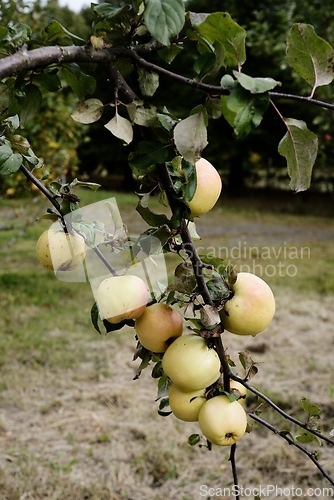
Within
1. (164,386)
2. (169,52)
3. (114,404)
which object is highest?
(169,52)

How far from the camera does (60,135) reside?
3.26 metres

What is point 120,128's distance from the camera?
434 mm

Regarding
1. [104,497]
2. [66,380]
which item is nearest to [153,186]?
[104,497]

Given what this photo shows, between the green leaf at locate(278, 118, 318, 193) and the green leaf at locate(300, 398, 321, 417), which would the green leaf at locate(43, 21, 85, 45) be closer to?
the green leaf at locate(278, 118, 318, 193)

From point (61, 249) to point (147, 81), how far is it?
0.64ft

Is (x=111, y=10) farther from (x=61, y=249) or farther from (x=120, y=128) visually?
(x=61, y=249)

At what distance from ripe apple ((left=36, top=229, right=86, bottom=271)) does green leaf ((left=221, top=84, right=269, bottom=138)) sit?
9.9 inches

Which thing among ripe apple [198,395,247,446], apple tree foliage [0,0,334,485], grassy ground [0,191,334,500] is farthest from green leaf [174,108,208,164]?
grassy ground [0,191,334,500]

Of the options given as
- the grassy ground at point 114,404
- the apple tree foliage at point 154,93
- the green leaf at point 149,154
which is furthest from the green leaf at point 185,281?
the grassy ground at point 114,404

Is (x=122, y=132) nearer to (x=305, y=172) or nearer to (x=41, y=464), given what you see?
(x=305, y=172)

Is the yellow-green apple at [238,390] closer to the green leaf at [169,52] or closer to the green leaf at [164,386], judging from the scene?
the green leaf at [164,386]

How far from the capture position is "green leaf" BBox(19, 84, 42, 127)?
1.63 ft

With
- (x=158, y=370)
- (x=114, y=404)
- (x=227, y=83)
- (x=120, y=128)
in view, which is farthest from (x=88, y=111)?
(x=114, y=404)

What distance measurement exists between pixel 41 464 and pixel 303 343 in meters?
1.44
